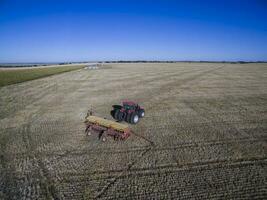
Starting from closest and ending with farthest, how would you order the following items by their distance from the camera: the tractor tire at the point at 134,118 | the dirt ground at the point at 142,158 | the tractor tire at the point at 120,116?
1. the dirt ground at the point at 142,158
2. the tractor tire at the point at 134,118
3. the tractor tire at the point at 120,116

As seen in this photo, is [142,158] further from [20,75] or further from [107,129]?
[20,75]

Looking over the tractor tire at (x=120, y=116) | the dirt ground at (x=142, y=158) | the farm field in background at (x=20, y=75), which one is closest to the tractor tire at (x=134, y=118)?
the dirt ground at (x=142, y=158)

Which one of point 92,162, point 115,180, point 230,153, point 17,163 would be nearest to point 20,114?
point 17,163

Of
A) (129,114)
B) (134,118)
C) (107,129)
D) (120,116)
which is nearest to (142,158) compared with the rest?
(107,129)

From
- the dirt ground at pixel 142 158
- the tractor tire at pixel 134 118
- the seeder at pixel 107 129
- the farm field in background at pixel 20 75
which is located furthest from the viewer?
the farm field in background at pixel 20 75

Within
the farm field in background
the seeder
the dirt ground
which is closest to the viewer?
the dirt ground

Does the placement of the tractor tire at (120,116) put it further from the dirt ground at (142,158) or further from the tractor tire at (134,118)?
the dirt ground at (142,158)

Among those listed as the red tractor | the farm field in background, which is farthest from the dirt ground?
the farm field in background

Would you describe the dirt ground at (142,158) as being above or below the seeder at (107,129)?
below

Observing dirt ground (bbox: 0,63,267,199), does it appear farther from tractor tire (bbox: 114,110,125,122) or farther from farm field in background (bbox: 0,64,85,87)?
farm field in background (bbox: 0,64,85,87)

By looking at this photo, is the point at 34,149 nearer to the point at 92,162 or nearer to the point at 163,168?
the point at 92,162

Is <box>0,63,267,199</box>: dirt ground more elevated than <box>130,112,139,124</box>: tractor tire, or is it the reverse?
<box>130,112,139,124</box>: tractor tire
